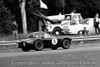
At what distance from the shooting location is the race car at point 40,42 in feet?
70.6

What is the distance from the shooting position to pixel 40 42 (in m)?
21.8

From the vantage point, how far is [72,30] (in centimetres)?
3419

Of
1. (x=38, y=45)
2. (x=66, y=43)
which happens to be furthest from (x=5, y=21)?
(x=38, y=45)

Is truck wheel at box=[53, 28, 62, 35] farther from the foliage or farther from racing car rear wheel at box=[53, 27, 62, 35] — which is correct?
the foliage

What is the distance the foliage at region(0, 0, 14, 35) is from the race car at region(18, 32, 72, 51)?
13.6 meters

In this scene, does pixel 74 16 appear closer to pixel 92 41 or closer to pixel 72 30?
pixel 72 30

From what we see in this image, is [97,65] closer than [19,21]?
Yes

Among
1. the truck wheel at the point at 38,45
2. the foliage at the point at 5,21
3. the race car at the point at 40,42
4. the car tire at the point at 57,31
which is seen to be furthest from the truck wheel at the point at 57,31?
the truck wheel at the point at 38,45

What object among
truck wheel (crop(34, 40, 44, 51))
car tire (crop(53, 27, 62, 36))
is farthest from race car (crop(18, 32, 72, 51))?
car tire (crop(53, 27, 62, 36))

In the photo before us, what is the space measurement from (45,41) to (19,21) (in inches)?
770

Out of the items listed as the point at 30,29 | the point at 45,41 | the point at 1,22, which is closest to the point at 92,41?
the point at 45,41

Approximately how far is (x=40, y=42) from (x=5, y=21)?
48.9 ft

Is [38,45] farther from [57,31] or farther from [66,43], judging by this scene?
[57,31]

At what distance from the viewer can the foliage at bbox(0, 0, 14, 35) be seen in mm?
35875
